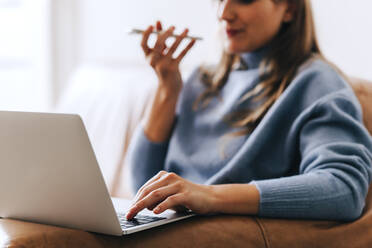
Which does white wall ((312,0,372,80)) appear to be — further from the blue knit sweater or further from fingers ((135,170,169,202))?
fingers ((135,170,169,202))

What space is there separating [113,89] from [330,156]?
84cm

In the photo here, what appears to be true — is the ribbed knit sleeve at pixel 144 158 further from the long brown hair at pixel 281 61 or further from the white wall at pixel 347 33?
the white wall at pixel 347 33

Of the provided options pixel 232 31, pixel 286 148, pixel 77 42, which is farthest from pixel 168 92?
pixel 77 42

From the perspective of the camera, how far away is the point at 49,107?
2.40m

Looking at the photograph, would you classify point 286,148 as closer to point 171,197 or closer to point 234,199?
point 234,199

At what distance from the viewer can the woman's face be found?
1.21 meters

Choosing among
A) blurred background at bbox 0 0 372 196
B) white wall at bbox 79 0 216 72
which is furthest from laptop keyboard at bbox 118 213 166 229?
white wall at bbox 79 0 216 72

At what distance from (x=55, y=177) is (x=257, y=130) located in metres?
0.52

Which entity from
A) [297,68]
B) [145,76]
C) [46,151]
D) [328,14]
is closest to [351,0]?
[328,14]

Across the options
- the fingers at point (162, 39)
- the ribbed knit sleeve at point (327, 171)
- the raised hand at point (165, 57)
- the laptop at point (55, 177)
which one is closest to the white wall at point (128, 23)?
the raised hand at point (165, 57)

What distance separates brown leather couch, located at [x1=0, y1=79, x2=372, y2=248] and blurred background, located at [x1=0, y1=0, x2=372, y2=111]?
824mm

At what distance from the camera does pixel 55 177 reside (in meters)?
0.70

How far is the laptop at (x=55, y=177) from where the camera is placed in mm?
653

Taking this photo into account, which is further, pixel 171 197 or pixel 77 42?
pixel 77 42
